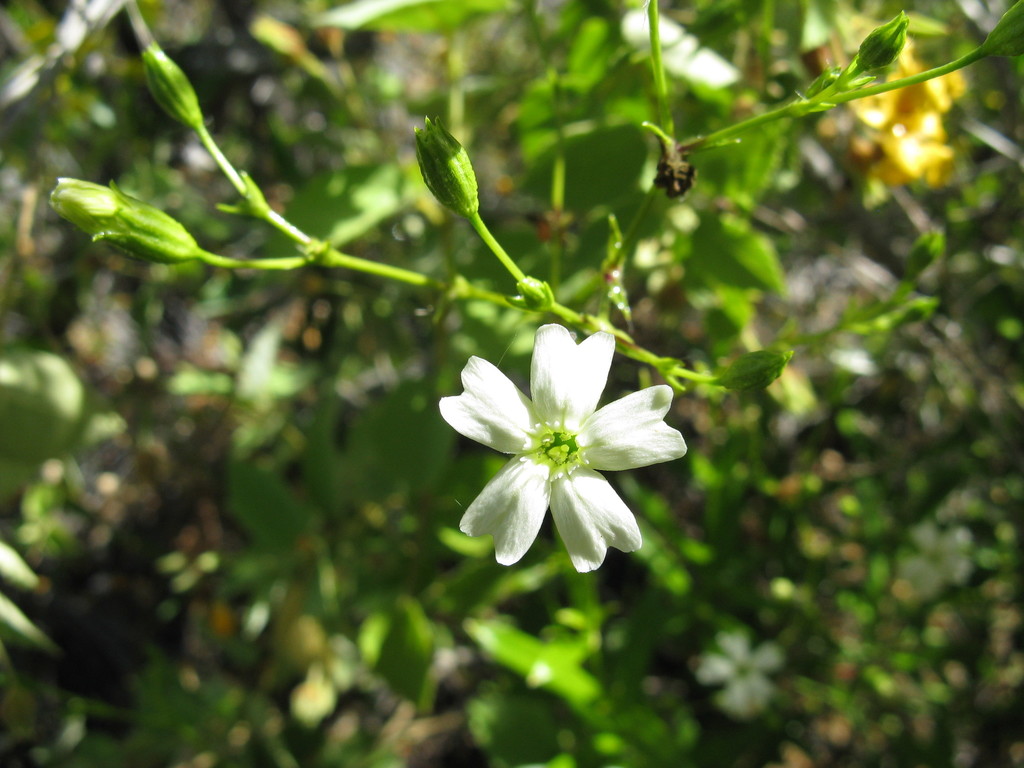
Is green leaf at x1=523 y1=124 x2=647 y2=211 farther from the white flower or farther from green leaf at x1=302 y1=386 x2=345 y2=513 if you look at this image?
green leaf at x1=302 y1=386 x2=345 y2=513

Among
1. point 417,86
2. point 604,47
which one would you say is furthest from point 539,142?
point 417,86

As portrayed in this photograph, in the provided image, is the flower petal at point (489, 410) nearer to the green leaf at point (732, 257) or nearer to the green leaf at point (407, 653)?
the green leaf at point (732, 257)

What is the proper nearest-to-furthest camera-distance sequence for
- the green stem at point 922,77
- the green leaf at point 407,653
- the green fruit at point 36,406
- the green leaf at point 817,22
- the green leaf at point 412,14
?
the green stem at point 922,77, the green leaf at point 817,22, the green leaf at point 412,14, the green fruit at point 36,406, the green leaf at point 407,653

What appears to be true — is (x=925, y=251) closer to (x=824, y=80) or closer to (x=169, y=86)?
(x=824, y=80)

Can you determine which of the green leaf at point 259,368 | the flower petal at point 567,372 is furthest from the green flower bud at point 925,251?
the green leaf at point 259,368

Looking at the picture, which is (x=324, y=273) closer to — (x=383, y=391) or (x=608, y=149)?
(x=383, y=391)

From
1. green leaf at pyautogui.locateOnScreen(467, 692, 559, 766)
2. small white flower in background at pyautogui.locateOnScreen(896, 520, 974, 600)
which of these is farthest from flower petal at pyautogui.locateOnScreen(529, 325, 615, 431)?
small white flower in background at pyautogui.locateOnScreen(896, 520, 974, 600)
